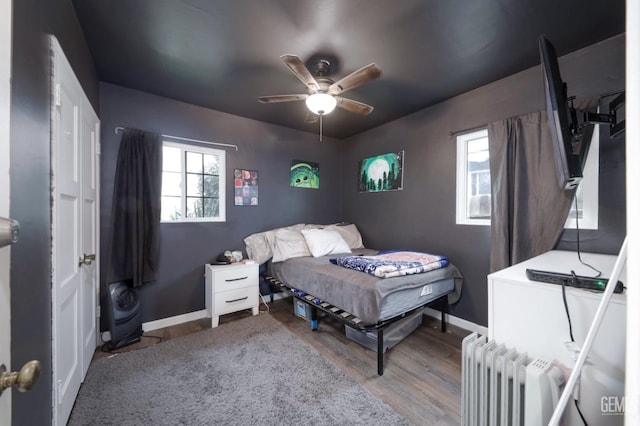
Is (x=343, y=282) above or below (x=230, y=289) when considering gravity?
above

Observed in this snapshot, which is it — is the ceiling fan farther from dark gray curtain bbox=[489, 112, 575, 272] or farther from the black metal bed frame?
the black metal bed frame

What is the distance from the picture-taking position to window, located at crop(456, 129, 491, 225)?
8.16 ft

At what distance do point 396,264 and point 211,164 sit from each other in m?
2.47

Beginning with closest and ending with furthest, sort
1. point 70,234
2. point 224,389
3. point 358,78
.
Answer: point 70,234, point 224,389, point 358,78

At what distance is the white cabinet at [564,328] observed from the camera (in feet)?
2.85

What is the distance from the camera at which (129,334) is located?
7.31ft

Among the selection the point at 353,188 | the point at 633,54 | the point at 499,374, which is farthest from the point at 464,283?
the point at 633,54

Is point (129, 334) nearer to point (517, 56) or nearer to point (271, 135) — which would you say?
point (271, 135)

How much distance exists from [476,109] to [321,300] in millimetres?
2485

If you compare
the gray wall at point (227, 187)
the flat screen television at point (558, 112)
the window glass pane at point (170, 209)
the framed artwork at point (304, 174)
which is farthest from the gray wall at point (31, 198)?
the framed artwork at point (304, 174)

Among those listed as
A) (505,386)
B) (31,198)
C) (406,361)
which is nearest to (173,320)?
(31,198)

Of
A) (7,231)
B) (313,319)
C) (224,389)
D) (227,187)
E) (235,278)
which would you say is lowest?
(224,389)

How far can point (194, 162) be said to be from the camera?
2.90 metres

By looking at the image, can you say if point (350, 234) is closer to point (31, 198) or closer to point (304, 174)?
point (304, 174)
